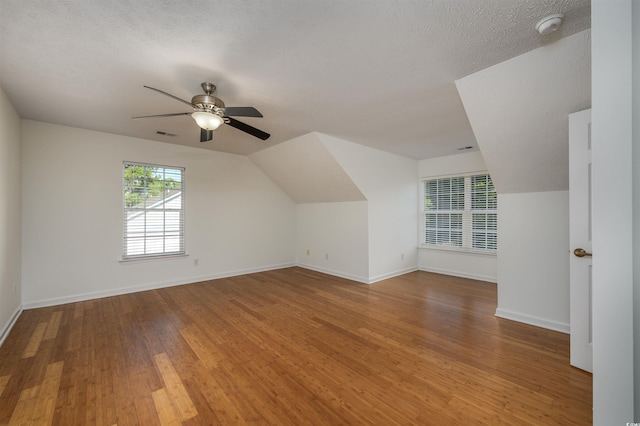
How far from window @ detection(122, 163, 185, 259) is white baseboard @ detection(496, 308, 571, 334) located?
16.5 feet

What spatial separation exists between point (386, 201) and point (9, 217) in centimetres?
524

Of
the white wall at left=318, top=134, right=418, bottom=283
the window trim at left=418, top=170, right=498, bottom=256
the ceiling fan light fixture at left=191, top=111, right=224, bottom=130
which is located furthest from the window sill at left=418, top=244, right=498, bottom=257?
the ceiling fan light fixture at left=191, top=111, right=224, bottom=130

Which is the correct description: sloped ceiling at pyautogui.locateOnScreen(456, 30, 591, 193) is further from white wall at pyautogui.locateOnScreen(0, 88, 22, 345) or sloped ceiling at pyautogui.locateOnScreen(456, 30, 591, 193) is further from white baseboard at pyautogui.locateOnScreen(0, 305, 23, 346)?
white baseboard at pyautogui.locateOnScreen(0, 305, 23, 346)

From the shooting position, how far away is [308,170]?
4812 mm

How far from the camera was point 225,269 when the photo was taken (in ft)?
16.9

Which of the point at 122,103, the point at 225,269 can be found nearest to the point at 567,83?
the point at 122,103

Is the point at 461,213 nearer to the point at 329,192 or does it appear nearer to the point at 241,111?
the point at 329,192

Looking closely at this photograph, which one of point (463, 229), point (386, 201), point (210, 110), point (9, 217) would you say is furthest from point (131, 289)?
point (463, 229)

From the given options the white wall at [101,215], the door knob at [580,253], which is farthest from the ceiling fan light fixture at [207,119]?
the door knob at [580,253]

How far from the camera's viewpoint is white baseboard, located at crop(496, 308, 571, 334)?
8.82ft

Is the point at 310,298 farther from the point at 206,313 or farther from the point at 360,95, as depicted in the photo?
the point at 360,95

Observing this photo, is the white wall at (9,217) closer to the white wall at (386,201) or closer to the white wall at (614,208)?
the white wall at (386,201)

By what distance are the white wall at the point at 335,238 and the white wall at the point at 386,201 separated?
162 mm

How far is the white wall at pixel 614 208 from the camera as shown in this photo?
2.80ft
